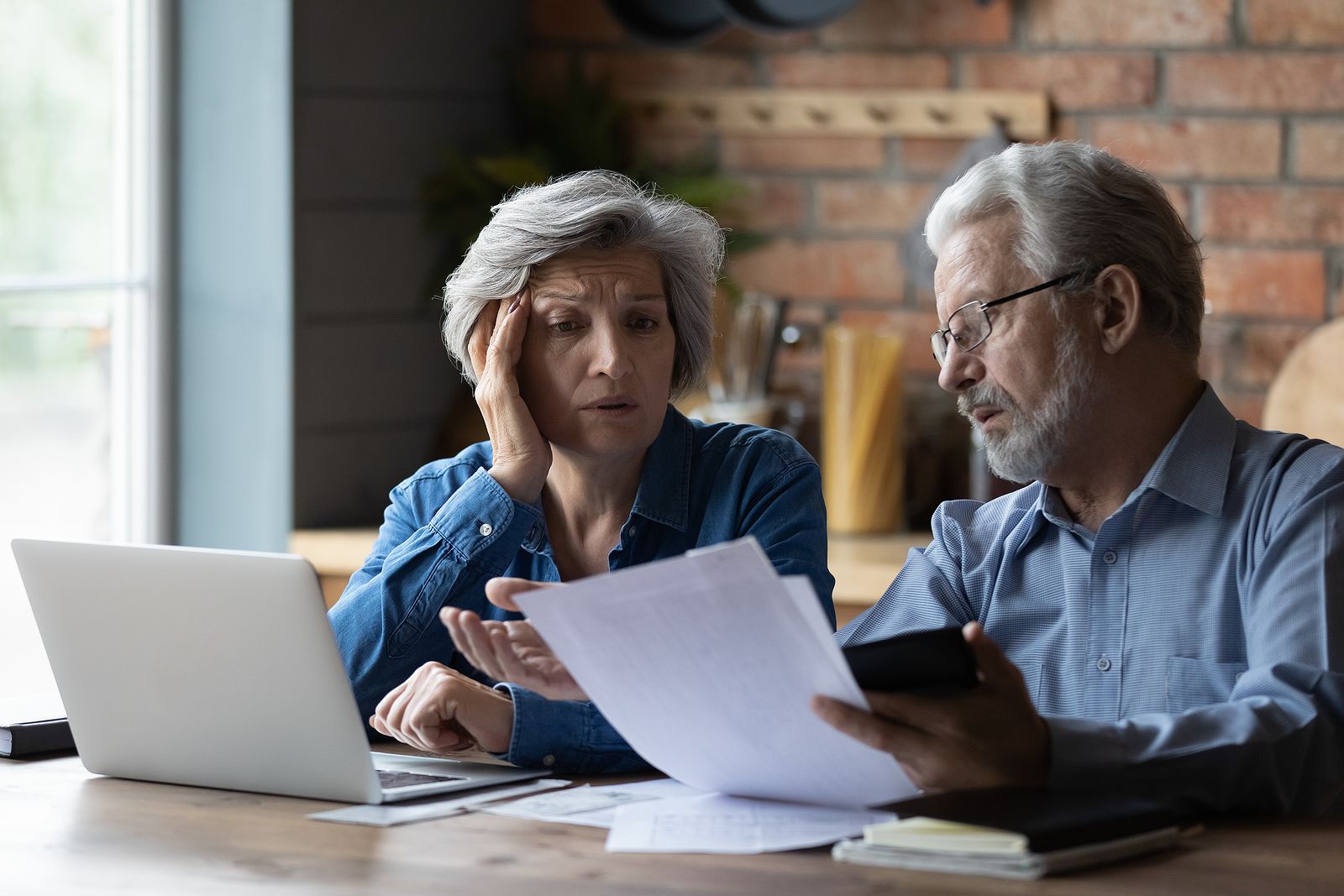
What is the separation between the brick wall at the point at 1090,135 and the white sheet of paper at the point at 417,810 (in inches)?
74.4

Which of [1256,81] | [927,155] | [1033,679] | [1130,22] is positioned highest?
[1130,22]

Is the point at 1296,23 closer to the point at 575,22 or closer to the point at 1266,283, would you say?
the point at 1266,283

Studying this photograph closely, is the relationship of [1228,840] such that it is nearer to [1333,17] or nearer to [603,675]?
[603,675]

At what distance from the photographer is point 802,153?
10.9 ft

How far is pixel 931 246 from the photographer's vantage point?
1.72 metres

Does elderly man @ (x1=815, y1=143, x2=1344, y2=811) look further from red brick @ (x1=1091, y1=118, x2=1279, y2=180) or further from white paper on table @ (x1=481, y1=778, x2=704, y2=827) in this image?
red brick @ (x1=1091, y1=118, x2=1279, y2=180)

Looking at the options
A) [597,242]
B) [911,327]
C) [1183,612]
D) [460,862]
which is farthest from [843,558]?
[460,862]

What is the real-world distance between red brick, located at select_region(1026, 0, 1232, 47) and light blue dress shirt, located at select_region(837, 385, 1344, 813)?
1.57 meters

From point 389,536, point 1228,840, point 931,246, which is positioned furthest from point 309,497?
point 1228,840

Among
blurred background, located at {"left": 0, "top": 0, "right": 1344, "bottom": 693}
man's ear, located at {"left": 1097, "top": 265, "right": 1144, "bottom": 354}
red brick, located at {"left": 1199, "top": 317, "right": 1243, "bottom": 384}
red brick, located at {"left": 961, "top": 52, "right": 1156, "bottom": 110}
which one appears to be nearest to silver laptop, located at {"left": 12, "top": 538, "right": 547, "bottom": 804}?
man's ear, located at {"left": 1097, "top": 265, "right": 1144, "bottom": 354}

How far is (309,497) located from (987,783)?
2.06 metres

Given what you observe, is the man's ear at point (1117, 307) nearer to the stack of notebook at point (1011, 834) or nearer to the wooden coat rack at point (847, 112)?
the stack of notebook at point (1011, 834)

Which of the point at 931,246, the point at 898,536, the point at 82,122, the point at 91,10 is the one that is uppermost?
the point at 91,10

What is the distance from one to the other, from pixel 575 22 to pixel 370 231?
61cm
